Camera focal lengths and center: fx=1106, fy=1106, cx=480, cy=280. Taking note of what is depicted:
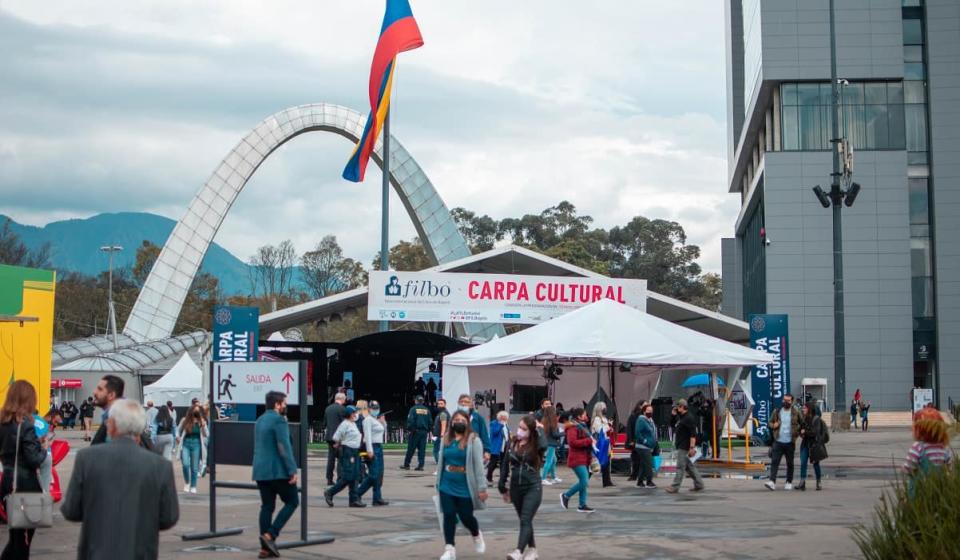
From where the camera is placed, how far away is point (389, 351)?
121 ft

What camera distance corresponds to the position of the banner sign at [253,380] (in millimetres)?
12078

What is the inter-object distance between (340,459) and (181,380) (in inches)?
854

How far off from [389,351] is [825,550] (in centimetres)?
2656

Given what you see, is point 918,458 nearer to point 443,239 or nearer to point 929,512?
point 929,512

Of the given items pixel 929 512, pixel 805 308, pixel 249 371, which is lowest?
pixel 929 512

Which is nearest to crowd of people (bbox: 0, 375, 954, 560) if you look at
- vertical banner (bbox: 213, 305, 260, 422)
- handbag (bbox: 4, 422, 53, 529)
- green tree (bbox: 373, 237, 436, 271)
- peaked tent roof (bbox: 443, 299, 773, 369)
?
handbag (bbox: 4, 422, 53, 529)

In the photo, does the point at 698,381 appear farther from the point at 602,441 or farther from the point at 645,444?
the point at 645,444

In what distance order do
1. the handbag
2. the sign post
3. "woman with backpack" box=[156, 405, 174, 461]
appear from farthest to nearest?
1. "woman with backpack" box=[156, 405, 174, 461]
2. the sign post
3. the handbag

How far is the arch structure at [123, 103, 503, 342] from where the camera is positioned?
59469 millimetres

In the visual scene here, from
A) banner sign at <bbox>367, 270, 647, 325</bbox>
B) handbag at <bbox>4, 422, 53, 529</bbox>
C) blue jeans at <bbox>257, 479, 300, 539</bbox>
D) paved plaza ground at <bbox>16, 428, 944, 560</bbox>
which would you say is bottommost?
paved plaza ground at <bbox>16, 428, 944, 560</bbox>

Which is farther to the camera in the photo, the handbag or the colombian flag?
the colombian flag

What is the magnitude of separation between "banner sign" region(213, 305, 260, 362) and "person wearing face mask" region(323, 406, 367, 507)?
52.7 feet

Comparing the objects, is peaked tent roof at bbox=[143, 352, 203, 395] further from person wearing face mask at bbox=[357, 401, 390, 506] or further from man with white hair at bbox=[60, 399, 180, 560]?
man with white hair at bbox=[60, 399, 180, 560]

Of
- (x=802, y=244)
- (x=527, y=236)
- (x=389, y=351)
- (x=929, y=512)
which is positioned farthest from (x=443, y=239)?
(x=929, y=512)
